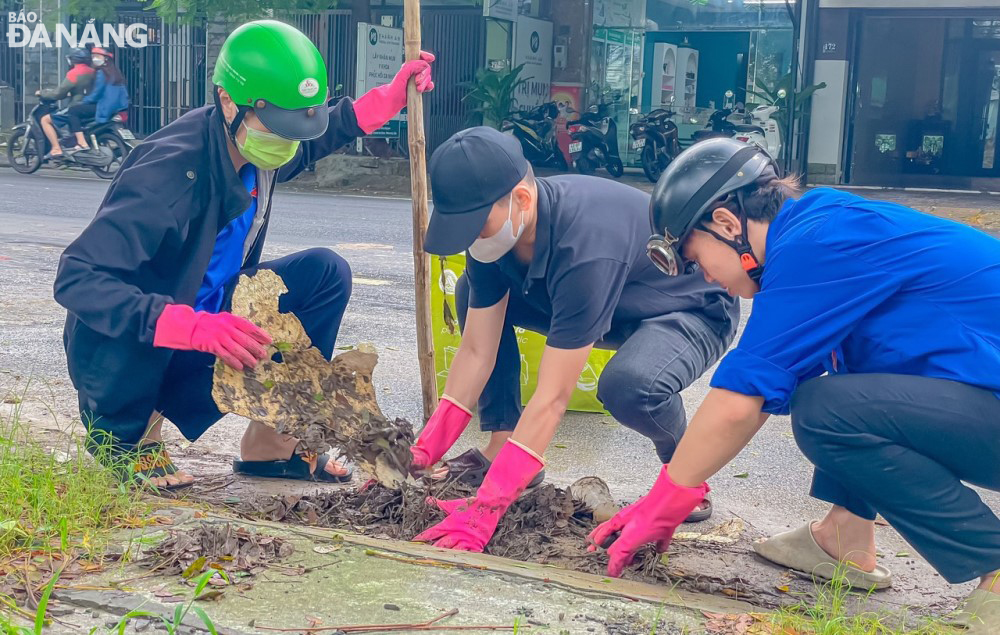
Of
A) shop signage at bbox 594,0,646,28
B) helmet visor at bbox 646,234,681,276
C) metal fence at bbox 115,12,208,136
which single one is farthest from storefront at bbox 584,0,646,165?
helmet visor at bbox 646,234,681,276

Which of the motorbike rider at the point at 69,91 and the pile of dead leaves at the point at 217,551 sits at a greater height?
the motorbike rider at the point at 69,91

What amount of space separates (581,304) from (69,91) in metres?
13.6

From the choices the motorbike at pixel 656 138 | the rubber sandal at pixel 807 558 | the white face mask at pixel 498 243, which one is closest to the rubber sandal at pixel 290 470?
the white face mask at pixel 498 243

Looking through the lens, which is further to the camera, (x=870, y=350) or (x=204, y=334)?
(x=204, y=334)

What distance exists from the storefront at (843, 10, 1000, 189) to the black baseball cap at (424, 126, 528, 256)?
15631 mm

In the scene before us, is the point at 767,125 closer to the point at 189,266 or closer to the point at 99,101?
the point at 99,101

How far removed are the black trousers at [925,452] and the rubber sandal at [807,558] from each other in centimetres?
43

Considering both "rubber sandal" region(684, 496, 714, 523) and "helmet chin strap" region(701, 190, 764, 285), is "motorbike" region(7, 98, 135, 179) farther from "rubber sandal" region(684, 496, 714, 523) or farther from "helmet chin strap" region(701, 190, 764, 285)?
"helmet chin strap" region(701, 190, 764, 285)

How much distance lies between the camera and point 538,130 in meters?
17.9

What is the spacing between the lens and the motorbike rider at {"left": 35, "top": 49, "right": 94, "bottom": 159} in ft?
47.8

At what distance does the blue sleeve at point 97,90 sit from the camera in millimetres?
14703

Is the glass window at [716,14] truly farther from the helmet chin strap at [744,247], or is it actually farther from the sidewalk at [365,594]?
the sidewalk at [365,594]

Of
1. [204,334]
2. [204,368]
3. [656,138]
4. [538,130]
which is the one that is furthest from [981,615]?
[538,130]

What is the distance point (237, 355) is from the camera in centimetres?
296
